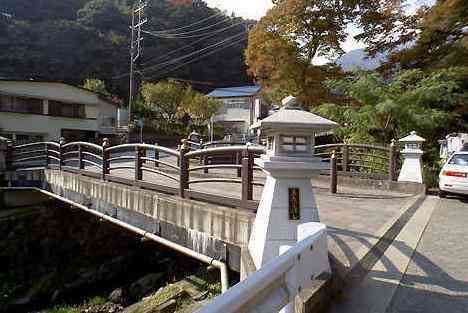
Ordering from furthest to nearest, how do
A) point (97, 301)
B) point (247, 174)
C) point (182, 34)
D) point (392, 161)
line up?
point (182, 34)
point (392, 161)
point (97, 301)
point (247, 174)

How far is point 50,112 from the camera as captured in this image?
3203 centimetres

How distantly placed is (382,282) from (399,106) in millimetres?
10869

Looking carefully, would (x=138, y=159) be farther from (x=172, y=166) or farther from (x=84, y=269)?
(x=84, y=269)

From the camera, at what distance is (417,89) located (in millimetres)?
14055

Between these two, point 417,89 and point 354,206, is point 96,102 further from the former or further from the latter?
point 354,206

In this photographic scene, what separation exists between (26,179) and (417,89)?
16.1 metres

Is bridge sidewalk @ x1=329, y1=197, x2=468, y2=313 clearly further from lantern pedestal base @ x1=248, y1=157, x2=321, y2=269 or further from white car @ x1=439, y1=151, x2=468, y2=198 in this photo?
white car @ x1=439, y1=151, x2=468, y2=198

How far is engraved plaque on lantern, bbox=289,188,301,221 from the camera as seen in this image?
4.20 metres

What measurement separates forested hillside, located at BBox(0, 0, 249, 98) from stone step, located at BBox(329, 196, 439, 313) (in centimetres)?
3956

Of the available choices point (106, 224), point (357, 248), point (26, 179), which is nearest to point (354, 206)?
point (357, 248)

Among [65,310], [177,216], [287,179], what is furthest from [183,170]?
[65,310]

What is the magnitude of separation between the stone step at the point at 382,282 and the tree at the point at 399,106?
336 inches

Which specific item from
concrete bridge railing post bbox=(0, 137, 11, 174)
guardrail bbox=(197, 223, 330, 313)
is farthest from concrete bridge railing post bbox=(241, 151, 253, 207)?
concrete bridge railing post bbox=(0, 137, 11, 174)

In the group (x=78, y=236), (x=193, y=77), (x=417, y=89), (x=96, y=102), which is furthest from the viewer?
(x=193, y=77)
